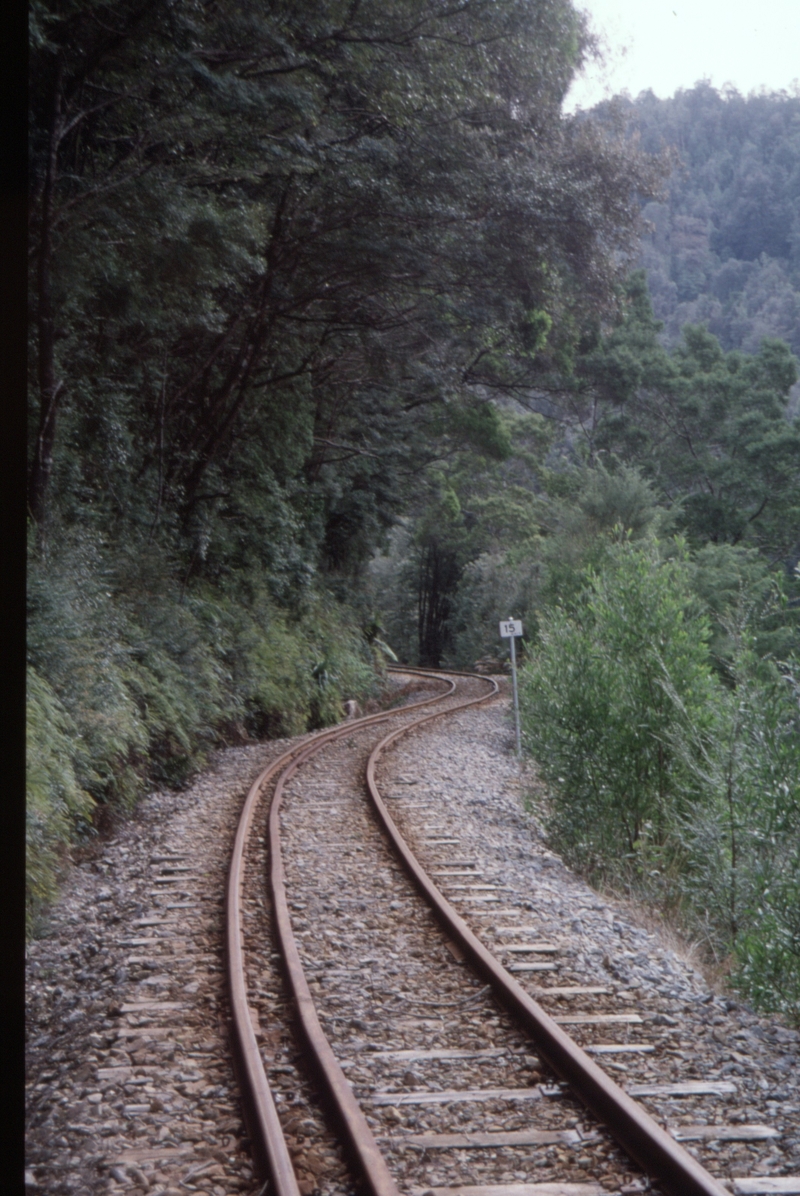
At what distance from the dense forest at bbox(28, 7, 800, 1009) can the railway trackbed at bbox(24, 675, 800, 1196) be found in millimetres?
1017

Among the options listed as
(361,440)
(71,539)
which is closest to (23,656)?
(71,539)

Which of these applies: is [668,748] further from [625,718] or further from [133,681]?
[133,681]

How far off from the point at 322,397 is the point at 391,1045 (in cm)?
1903

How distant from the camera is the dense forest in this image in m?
8.73

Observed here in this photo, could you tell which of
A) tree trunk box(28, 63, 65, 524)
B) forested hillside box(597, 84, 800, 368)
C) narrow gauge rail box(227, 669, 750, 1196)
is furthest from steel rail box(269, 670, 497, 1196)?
A: forested hillside box(597, 84, 800, 368)

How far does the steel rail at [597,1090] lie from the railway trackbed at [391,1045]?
3 cm

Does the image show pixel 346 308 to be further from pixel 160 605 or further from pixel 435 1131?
pixel 435 1131

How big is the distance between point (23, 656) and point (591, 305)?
1737cm

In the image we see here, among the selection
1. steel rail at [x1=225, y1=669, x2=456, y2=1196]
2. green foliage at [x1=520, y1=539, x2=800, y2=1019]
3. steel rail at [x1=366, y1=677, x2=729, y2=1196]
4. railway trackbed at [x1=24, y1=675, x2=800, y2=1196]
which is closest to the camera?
steel rail at [x1=366, y1=677, x2=729, y2=1196]

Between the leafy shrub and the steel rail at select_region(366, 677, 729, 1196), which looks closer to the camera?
the steel rail at select_region(366, 677, 729, 1196)

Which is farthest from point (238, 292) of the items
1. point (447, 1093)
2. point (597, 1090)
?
point (597, 1090)

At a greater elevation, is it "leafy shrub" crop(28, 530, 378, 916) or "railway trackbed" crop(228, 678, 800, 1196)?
"leafy shrub" crop(28, 530, 378, 916)

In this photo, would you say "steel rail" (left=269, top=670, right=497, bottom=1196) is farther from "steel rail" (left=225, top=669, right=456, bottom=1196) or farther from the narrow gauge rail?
"steel rail" (left=225, top=669, right=456, bottom=1196)

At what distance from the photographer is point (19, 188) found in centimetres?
181
